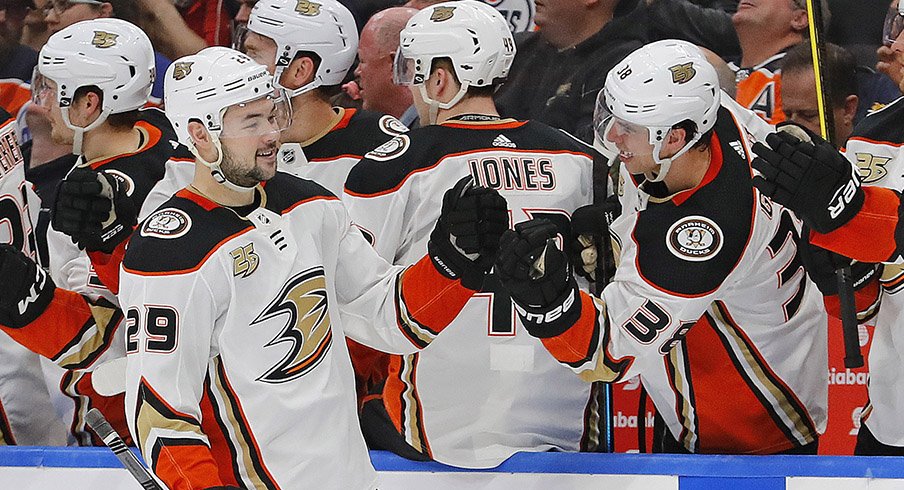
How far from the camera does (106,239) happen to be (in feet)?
12.0

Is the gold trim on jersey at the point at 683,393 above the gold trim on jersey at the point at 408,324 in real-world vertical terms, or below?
below

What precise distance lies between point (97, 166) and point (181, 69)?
1.03 metres

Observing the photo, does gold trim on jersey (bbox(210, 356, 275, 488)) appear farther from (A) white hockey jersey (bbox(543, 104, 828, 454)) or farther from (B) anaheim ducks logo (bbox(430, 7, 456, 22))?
(B) anaheim ducks logo (bbox(430, 7, 456, 22))

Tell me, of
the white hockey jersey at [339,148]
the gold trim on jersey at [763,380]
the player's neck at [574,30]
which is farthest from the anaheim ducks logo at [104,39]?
the gold trim on jersey at [763,380]

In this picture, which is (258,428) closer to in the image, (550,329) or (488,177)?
(550,329)

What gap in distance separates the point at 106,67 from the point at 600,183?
159cm

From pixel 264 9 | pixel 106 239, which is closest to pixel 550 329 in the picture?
pixel 106 239

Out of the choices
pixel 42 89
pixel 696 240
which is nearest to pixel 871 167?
pixel 696 240

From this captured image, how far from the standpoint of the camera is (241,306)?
3.01 metres

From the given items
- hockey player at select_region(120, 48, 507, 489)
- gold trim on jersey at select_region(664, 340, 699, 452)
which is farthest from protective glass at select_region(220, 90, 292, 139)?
gold trim on jersey at select_region(664, 340, 699, 452)

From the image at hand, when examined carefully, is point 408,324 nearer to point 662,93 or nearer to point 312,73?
point 662,93

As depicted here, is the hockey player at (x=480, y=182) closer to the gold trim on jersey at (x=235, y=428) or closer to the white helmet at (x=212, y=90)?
the white helmet at (x=212, y=90)

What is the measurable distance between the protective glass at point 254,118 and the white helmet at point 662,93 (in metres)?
0.90

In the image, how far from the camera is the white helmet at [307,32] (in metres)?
4.22
